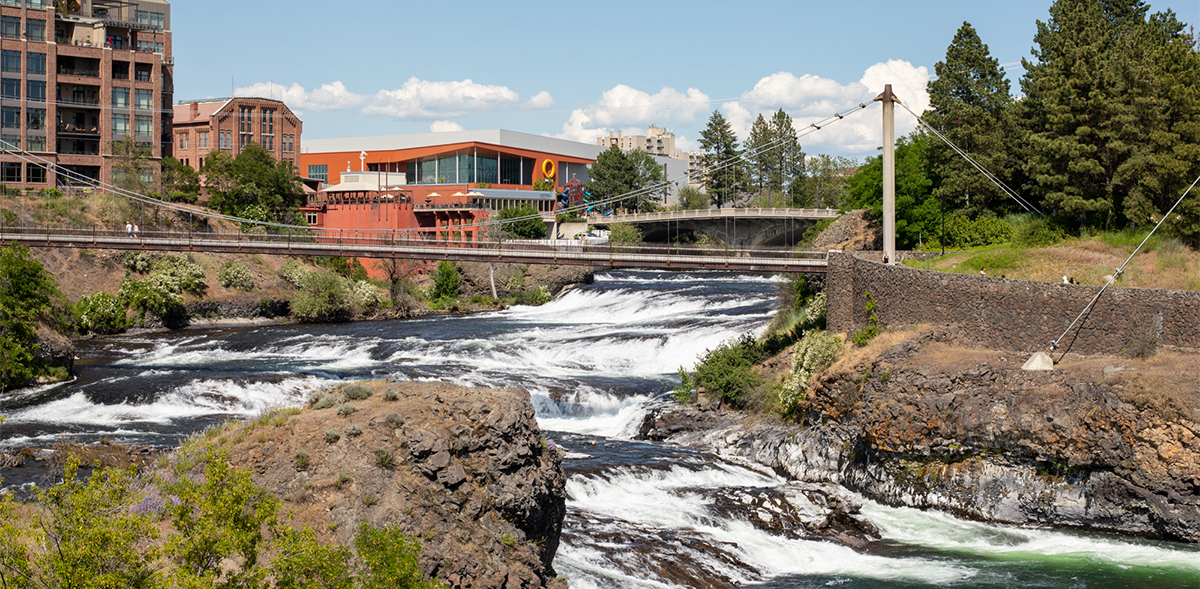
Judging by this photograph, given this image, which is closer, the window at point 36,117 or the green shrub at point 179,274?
the green shrub at point 179,274

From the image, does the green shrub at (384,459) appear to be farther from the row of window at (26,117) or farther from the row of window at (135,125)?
the row of window at (135,125)

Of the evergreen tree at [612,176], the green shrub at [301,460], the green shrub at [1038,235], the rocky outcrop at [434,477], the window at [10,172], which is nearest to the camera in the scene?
the rocky outcrop at [434,477]

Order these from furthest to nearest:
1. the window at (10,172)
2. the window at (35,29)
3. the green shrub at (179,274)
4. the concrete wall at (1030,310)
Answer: the window at (35,29) < the window at (10,172) < the green shrub at (179,274) < the concrete wall at (1030,310)

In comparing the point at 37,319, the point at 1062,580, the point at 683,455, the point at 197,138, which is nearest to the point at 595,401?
the point at 683,455

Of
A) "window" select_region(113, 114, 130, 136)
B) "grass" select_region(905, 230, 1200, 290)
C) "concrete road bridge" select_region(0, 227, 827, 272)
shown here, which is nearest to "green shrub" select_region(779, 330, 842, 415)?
"grass" select_region(905, 230, 1200, 290)

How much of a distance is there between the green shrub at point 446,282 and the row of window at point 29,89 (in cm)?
3608

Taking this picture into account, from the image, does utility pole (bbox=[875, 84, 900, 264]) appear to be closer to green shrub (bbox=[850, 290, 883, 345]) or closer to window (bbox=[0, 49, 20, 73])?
green shrub (bbox=[850, 290, 883, 345])

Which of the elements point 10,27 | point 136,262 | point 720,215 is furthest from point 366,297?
point 10,27

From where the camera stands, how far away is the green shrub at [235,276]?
211 ft

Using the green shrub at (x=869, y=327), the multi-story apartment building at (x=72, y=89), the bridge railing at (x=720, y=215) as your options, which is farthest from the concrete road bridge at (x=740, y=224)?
the green shrub at (x=869, y=327)

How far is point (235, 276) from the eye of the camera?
212ft

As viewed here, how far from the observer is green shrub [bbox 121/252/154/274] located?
2492 inches

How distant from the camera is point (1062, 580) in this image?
19703 mm

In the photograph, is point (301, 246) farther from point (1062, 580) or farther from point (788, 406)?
point (1062, 580)
